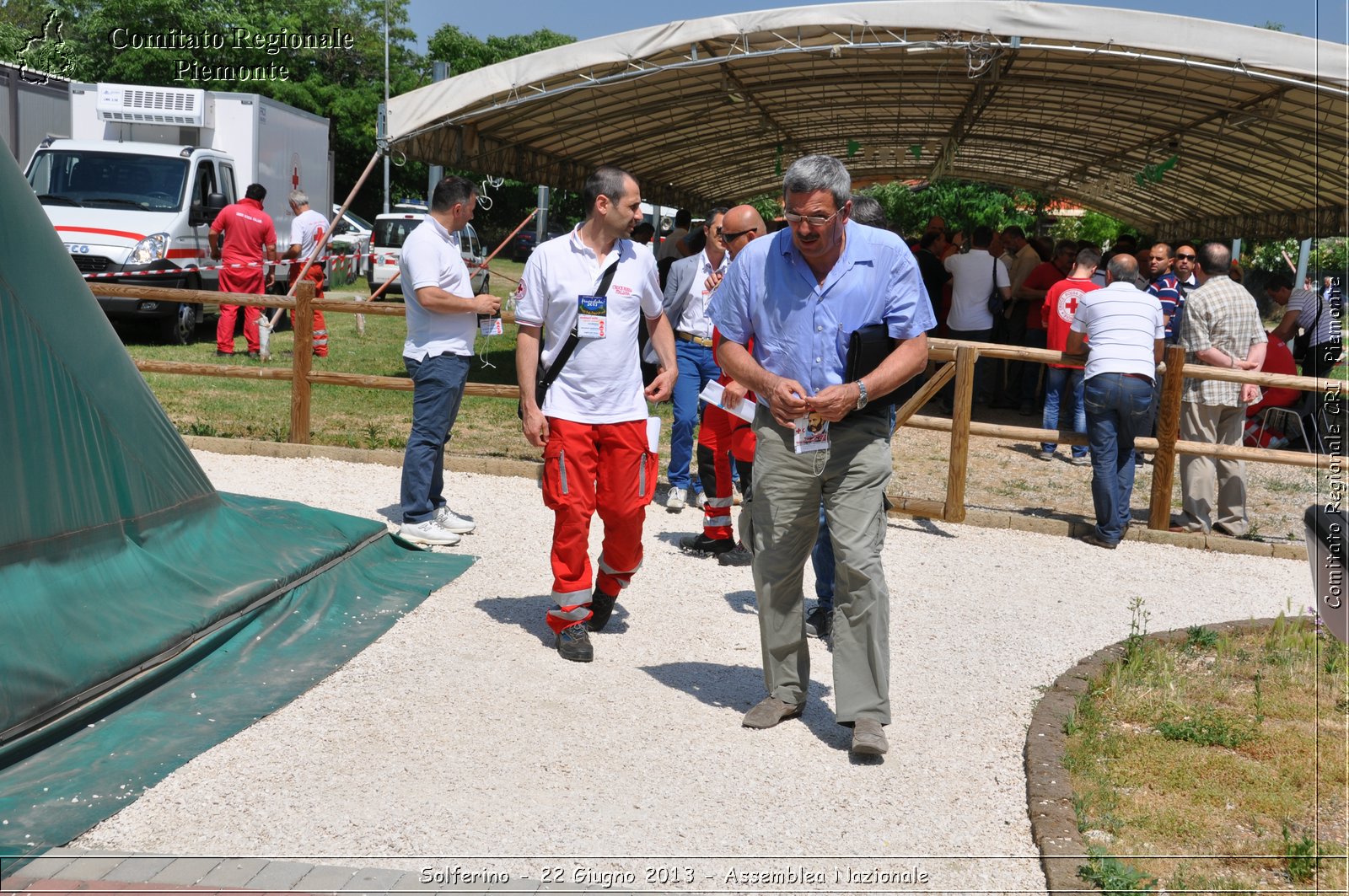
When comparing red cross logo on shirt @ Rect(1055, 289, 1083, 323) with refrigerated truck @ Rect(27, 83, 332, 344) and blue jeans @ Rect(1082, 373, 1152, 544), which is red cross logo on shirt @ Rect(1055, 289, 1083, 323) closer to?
blue jeans @ Rect(1082, 373, 1152, 544)

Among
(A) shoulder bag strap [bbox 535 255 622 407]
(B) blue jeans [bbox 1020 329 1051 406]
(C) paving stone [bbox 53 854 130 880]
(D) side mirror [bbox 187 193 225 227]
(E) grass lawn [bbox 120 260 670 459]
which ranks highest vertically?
(D) side mirror [bbox 187 193 225 227]

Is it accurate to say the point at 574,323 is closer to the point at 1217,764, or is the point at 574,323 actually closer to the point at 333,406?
the point at 1217,764

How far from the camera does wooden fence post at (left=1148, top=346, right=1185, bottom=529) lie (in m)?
Result: 8.26

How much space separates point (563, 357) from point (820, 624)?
67.8 inches

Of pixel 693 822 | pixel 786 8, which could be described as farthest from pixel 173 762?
pixel 786 8

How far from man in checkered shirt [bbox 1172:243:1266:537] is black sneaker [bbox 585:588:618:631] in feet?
15.1

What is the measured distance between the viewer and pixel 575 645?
5340 millimetres

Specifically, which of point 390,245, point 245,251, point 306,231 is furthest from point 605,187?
point 390,245

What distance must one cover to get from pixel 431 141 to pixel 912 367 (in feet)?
30.3

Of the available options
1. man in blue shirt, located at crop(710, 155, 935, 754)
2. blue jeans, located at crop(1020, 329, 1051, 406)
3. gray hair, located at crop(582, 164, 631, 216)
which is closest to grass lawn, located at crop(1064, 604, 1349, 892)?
man in blue shirt, located at crop(710, 155, 935, 754)

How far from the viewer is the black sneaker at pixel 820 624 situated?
19.2 feet

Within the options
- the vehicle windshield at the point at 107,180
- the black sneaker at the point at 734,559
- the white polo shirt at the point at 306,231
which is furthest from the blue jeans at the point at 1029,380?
the vehicle windshield at the point at 107,180

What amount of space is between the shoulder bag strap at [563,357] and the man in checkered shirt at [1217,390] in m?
4.73

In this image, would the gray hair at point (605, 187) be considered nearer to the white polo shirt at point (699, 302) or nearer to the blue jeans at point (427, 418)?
the blue jeans at point (427, 418)
